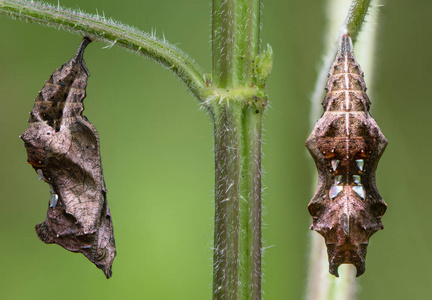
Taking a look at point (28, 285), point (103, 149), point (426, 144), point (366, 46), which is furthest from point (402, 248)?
point (28, 285)

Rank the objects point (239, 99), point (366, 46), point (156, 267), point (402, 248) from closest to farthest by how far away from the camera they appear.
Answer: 1. point (239, 99)
2. point (366, 46)
3. point (402, 248)
4. point (156, 267)

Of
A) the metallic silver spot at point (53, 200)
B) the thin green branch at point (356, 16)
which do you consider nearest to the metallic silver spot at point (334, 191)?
the thin green branch at point (356, 16)

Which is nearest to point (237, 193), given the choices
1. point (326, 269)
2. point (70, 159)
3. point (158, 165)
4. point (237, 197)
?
point (237, 197)

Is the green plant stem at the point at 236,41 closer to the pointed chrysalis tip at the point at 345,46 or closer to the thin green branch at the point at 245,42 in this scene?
the thin green branch at the point at 245,42

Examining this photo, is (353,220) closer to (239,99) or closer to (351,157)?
(351,157)

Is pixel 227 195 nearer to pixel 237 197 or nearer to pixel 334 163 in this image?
pixel 237 197

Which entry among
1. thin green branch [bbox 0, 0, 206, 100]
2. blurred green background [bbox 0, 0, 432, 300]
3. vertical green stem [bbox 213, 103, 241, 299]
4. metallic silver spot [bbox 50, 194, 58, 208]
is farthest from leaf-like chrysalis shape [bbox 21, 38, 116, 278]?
blurred green background [bbox 0, 0, 432, 300]
